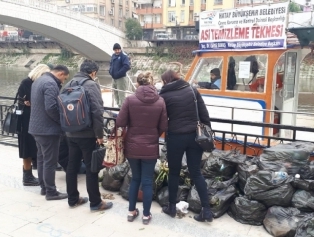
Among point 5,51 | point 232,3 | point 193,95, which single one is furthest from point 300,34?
point 5,51

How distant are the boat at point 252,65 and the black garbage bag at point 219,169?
1094mm

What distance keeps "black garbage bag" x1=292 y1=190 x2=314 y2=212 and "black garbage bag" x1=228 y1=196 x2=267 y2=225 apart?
A: 1.00 ft

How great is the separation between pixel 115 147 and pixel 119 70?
4.42m

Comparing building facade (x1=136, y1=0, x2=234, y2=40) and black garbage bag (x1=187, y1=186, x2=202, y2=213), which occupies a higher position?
building facade (x1=136, y1=0, x2=234, y2=40)

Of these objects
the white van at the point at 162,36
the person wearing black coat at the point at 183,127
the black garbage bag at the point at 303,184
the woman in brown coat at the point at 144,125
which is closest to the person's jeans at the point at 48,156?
the woman in brown coat at the point at 144,125


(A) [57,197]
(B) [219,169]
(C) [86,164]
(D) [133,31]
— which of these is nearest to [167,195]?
(B) [219,169]

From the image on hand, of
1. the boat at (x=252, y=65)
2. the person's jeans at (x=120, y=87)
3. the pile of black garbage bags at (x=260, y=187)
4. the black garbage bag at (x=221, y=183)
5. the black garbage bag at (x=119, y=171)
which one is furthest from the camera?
the person's jeans at (x=120, y=87)

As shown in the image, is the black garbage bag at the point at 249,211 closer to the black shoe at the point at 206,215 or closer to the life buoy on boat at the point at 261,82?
the black shoe at the point at 206,215

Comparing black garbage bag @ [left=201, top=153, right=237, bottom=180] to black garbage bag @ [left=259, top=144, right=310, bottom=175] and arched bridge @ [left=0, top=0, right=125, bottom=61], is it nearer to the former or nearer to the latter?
black garbage bag @ [left=259, top=144, right=310, bottom=175]

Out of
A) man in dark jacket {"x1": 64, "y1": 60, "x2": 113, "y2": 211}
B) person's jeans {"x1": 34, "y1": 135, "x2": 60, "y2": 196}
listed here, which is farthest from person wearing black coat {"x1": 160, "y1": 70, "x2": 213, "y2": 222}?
person's jeans {"x1": 34, "y1": 135, "x2": 60, "y2": 196}

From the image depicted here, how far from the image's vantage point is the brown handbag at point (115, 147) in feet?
12.4

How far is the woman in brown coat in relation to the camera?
3.58 m

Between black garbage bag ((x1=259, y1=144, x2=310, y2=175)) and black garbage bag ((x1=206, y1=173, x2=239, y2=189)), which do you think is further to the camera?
black garbage bag ((x1=206, y1=173, x2=239, y2=189))

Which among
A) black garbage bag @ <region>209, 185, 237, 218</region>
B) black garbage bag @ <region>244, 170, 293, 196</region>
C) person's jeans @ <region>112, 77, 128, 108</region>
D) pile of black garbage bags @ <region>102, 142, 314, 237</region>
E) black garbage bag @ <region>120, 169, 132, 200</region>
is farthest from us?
person's jeans @ <region>112, 77, 128, 108</region>
